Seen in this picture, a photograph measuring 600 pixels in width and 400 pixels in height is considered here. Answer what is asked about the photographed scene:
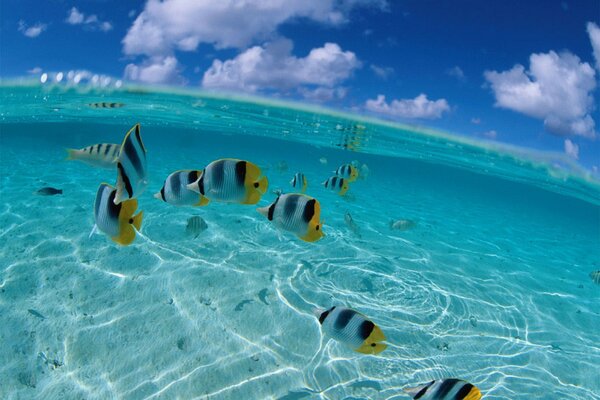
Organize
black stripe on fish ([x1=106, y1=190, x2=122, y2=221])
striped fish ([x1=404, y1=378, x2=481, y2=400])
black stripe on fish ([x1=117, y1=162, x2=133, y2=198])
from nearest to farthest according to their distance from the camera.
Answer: black stripe on fish ([x1=117, y1=162, x2=133, y2=198]), black stripe on fish ([x1=106, y1=190, x2=122, y2=221]), striped fish ([x1=404, y1=378, x2=481, y2=400])

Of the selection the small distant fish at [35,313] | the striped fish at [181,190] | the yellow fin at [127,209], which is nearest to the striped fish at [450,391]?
the striped fish at [181,190]

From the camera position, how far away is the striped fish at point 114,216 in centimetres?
223

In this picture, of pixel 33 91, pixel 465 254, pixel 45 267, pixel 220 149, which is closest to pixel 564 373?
pixel 465 254

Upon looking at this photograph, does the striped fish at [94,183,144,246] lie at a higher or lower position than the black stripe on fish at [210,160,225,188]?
lower

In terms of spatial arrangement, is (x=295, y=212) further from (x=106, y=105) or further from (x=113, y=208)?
(x=106, y=105)

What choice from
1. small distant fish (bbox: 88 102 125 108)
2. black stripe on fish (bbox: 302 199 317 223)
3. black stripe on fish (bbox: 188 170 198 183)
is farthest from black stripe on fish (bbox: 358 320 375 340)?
small distant fish (bbox: 88 102 125 108)

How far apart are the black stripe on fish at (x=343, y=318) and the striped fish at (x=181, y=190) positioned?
1.51m

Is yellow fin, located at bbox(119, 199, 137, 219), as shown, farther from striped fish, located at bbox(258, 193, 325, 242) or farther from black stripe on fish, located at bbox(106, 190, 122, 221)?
striped fish, located at bbox(258, 193, 325, 242)

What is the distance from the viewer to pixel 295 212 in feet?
8.73

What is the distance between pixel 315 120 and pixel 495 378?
2098 cm

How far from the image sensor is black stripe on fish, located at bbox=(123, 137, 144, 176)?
2012mm

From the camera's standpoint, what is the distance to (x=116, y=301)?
594cm

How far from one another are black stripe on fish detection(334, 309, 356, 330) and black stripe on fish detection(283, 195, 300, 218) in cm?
102

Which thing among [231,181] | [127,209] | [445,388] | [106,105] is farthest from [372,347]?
[106,105]
